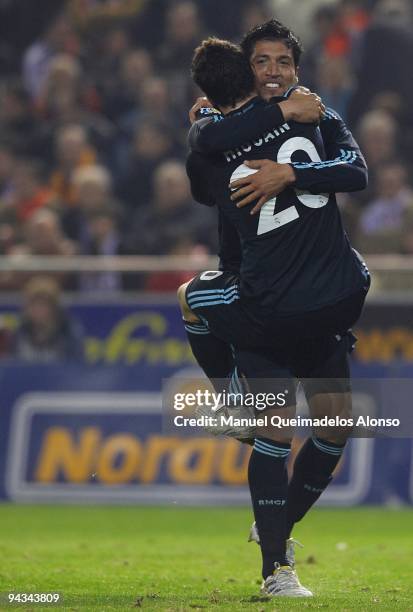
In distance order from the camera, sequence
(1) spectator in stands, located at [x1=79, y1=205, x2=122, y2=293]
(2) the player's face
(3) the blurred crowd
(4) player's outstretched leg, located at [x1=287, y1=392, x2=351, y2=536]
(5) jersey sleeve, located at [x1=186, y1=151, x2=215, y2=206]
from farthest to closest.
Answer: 1. (3) the blurred crowd
2. (1) spectator in stands, located at [x1=79, y1=205, x2=122, y2=293]
3. (4) player's outstretched leg, located at [x1=287, y1=392, x2=351, y2=536]
4. (5) jersey sleeve, located at [x1=186, y1=151, x2=215, y2=206]
5. (2) the player's face

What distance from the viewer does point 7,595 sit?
6055 mm

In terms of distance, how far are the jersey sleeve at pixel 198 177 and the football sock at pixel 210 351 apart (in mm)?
659

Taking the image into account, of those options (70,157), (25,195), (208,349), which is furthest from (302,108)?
(70,157)

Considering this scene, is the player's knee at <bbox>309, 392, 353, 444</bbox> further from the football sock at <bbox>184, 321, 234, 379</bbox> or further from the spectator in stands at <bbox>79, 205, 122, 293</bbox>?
the spectator in stands at <bbox>79, 205, 122, 293</bbox>

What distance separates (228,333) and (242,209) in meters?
0.61

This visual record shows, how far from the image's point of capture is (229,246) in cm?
667

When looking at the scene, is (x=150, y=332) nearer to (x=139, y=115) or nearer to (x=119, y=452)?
(x=119, y=452)

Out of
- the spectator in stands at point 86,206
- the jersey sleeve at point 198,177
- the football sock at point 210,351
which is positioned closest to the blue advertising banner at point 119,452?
the spectator in stands at point 86,206

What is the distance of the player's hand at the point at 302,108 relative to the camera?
6.18 meters

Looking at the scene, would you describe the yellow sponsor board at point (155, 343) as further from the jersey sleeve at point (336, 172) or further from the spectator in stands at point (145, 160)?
the jersey sleeve at point (336, 172)

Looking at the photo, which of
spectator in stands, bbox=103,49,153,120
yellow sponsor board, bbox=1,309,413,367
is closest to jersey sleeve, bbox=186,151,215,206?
yellow sponsor board, bbox=1,309,413,367

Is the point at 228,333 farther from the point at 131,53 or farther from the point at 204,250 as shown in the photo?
the point at 131,53

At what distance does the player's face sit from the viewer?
636cm

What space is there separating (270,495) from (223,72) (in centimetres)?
196
